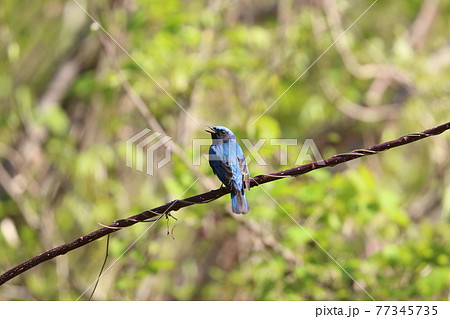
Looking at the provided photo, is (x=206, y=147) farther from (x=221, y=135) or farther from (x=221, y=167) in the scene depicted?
(x=221, y=167)

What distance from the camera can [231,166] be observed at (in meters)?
3.42

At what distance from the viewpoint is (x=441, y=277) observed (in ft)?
12.5

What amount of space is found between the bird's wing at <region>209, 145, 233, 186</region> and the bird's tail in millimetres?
81

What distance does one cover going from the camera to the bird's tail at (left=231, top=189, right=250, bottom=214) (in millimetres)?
3266

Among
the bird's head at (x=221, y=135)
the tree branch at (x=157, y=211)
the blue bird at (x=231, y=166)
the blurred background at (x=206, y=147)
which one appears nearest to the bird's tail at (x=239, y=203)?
the blue bird at (x=231, y=166)

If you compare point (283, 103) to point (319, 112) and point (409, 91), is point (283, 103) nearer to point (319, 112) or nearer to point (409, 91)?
point (319, 112)

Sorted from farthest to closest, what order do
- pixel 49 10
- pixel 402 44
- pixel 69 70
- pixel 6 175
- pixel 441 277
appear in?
pixel 49 10, pixel 69 70, pixel 6 175, pixel 402 44, pixel 441 277

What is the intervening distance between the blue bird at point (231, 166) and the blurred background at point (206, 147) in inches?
18.7

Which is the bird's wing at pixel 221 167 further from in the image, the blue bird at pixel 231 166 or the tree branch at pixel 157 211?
the tree branch at pixel 157 211

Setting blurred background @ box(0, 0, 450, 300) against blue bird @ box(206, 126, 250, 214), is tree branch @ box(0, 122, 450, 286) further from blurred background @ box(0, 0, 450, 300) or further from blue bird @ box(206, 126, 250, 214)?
blurred background @ box(0, 0, 450, 300)

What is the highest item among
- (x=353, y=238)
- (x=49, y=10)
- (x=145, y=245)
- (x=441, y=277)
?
(x=49, y=10)

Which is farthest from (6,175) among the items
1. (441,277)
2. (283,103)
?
(441,277)

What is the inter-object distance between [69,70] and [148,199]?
5.67 feet

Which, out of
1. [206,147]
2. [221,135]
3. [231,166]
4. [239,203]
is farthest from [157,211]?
[206,147]
